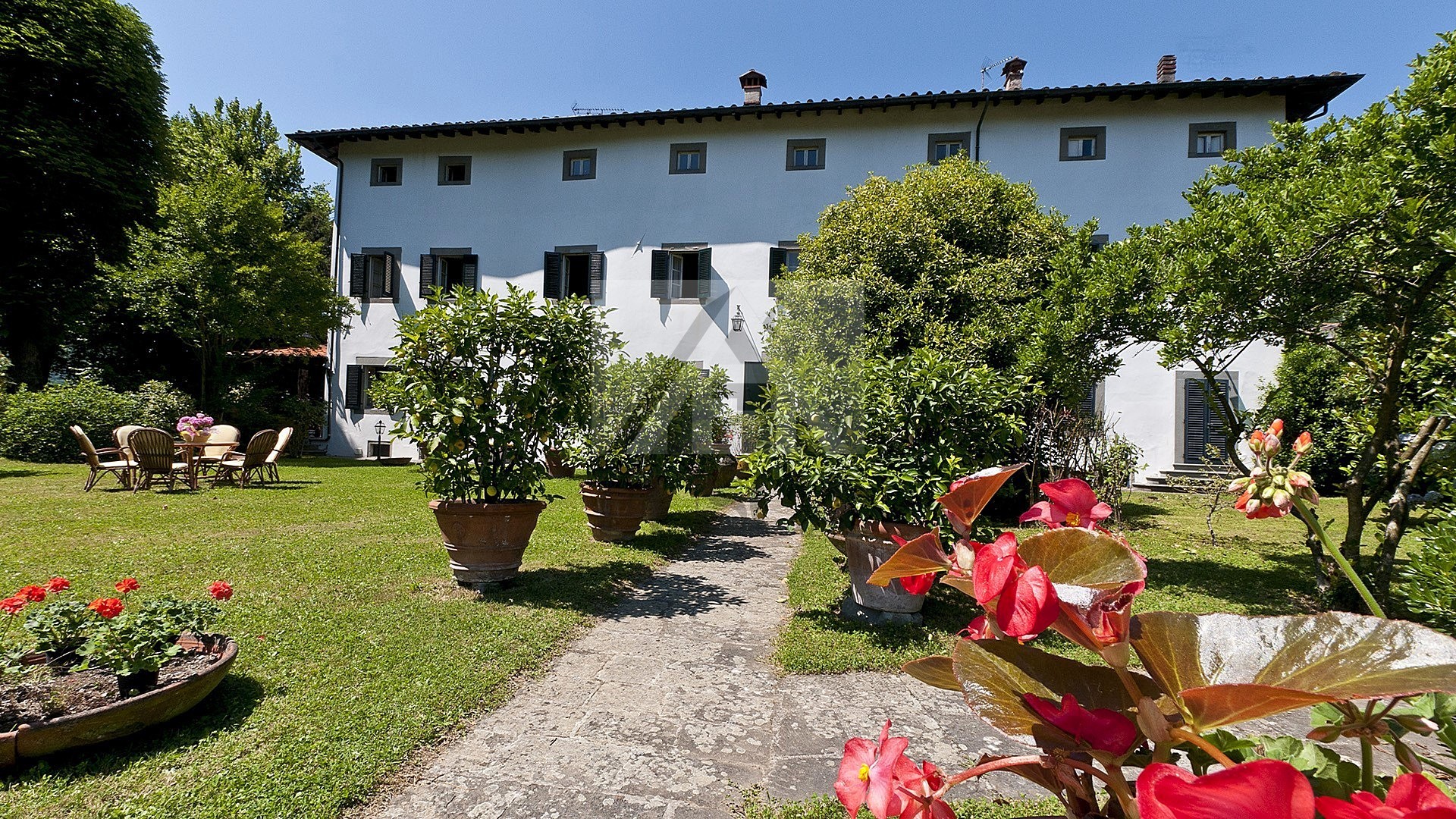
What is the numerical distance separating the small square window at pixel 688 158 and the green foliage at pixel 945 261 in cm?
615

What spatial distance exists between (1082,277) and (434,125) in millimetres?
16391

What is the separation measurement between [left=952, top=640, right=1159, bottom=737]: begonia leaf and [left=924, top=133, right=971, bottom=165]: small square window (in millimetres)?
16750

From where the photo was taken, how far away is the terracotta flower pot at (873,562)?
473cm

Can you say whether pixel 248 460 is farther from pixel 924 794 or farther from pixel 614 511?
pixel 924 794

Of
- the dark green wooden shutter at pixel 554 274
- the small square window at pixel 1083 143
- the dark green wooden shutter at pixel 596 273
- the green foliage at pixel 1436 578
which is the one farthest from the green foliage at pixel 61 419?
the small square window at pixel 1083 143

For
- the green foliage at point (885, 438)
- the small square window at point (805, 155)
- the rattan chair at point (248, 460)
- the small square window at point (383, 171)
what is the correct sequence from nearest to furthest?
the green foliage at point (885, 438)
the rattan chair at point (248, 460)
the small square window at point (805, 155)
the small square window at point (383, 171)

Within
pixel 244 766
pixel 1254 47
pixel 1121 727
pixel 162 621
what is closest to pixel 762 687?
pixel 244 766

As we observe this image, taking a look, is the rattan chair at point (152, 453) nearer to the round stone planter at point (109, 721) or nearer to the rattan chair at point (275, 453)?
the rattan chair at point (275, 453)

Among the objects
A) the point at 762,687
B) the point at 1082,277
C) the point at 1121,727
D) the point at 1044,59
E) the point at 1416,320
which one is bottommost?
the point at 762,687

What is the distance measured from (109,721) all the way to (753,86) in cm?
1737

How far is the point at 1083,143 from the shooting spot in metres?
15.2

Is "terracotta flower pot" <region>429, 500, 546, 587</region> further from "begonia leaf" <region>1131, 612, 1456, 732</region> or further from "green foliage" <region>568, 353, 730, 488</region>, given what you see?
"begonia leaf" <region>1131, 612, 1456, 732</region>

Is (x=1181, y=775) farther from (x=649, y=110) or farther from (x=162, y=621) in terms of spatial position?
(x=649, y=110)

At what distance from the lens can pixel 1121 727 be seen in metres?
0.47
